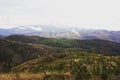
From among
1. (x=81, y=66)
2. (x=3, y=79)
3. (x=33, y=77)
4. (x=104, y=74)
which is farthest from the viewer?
(x=104, y=74)

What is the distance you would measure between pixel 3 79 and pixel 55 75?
3.54 metres

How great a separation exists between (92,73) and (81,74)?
77 centimetres

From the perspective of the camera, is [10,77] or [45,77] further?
[45,77]

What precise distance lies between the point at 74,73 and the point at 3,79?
4525 mm

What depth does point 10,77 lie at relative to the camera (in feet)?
49.1

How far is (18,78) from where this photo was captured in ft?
49.9

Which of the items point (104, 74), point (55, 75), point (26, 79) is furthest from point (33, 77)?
point (104, 74)

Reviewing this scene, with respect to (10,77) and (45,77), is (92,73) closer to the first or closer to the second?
(45,77)

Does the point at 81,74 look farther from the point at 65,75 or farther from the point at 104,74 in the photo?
the point at 104,74

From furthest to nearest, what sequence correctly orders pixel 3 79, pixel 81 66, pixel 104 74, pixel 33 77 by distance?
1. pixel 104 74
2. pixel 81 66
3. pixel 33 77
4. pixel 3 79

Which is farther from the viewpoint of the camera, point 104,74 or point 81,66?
point 104,74

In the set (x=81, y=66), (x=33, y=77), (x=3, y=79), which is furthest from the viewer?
(x=81, y=66)

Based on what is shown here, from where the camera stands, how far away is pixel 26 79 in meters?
15.1

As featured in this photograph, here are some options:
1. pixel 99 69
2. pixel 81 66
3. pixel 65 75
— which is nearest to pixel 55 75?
pixel 65 75
